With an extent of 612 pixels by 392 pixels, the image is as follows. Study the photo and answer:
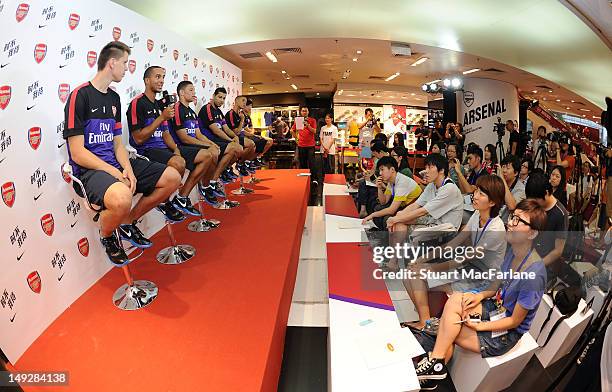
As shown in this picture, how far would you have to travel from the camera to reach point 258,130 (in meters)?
16.4

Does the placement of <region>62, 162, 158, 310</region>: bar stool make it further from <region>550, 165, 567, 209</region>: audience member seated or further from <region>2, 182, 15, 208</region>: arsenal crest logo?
<region>550, 165, 567, 209</region>: audience member seated

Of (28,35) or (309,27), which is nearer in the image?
(28,35)

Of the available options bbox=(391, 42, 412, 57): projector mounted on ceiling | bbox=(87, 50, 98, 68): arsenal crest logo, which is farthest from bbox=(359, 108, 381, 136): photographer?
bbox=(87, 50, 98, 68): arsenal crest logo

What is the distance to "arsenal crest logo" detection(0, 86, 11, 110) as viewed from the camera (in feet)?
4.93

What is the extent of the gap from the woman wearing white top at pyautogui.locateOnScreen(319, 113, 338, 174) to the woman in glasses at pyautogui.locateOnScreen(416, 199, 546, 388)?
22.2 feet

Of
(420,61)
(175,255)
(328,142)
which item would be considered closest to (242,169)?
(175,255)

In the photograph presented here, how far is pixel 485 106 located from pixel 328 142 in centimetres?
662

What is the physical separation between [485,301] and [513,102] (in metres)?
11.8

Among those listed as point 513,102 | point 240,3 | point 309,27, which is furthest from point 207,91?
point 513,102

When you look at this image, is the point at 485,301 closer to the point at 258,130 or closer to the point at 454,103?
the point at 454,103

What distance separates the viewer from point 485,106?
12.0 m

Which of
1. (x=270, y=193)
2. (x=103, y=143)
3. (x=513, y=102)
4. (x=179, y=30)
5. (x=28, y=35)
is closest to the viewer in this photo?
(x=28, y=35)

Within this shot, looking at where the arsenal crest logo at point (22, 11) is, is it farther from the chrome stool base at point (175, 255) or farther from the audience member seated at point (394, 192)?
the audience member seated at point (394, 192)

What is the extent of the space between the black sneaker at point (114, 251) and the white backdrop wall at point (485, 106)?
12434 mm
